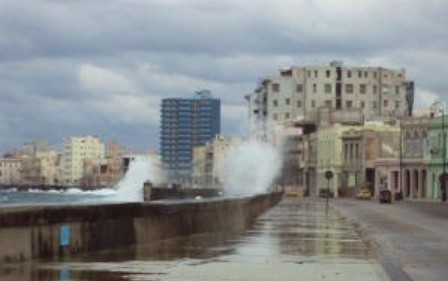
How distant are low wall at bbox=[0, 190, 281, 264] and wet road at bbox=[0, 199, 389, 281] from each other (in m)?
0.39

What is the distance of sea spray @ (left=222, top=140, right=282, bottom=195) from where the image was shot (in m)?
170

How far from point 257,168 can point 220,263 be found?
513ft

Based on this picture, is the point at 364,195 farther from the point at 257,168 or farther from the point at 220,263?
the point at 220,263

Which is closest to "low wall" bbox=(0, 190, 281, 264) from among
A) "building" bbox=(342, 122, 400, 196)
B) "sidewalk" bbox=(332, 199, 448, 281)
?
"sidewalk" bbox=(332, 199, 448, 281)

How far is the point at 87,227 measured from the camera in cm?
1973

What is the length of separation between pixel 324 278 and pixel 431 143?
347ft

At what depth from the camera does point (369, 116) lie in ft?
632

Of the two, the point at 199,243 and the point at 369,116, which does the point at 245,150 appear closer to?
the point at 369,116

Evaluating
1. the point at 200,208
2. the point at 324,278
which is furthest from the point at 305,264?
the point at 200,208

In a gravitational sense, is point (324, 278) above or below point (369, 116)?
below

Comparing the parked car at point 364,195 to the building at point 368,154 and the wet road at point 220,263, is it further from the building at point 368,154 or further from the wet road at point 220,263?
the wet road at point 220,263

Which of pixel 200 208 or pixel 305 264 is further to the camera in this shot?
pixel 200 208

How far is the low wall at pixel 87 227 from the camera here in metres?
17.0

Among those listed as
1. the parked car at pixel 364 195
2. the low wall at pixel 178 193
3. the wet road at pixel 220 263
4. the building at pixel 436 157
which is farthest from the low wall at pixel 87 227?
the parked car at pixel 364 195
